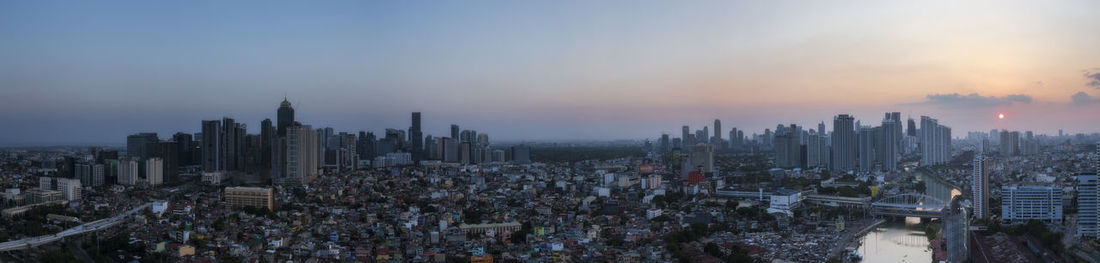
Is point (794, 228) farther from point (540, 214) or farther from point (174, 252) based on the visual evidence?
point (174, 252)

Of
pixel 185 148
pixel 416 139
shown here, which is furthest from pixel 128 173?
pixel 416 139

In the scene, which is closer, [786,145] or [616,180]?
[616,180]

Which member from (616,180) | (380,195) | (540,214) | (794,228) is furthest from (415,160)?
(794,228)

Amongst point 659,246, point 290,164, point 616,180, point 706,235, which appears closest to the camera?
point 659,246

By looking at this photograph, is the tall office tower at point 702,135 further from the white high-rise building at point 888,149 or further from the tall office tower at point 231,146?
the tall office tower at point 231,146

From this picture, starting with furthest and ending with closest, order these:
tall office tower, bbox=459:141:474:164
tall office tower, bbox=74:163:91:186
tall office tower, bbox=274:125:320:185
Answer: tall office tower, bbox=459:141:474:164
tall office tower, bbox=274:125:320:185
tall office tower, bbox=74:163:91:186

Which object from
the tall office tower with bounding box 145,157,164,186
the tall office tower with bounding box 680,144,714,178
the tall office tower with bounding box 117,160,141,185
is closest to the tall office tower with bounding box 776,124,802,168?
the tall office tower with bounding box 680,144,714,178

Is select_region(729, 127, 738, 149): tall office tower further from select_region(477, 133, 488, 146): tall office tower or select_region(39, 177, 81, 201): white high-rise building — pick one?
select_region(39, 177, 81, 201): white high-rise building
